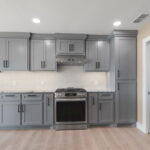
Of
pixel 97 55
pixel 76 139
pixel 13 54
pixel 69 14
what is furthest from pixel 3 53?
pixel 76 139

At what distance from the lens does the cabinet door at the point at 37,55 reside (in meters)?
4.07

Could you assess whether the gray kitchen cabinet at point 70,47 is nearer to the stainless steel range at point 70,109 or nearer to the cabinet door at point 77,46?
the cabinet door at point 77,46

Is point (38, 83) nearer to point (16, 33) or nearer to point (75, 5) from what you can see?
point (16, 33)

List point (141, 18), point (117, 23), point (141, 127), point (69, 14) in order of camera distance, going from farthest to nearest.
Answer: point (141, 127)
point (117, 23)
point (141, 18)
point (69, 14)

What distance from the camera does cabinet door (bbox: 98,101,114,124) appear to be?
12.6 feet

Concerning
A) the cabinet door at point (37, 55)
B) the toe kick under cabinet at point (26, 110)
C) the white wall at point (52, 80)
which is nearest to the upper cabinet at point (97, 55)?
the white wall at point (52, 80)

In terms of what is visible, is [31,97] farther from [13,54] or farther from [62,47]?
[62,47]

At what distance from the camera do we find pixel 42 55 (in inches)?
161

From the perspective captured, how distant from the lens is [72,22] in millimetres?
3232

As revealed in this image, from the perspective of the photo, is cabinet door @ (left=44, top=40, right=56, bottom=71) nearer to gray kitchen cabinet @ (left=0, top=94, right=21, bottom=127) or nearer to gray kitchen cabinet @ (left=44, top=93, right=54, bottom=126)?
gray kitchen cabinet @ (left=44, top=93, right=54, bottom=126)

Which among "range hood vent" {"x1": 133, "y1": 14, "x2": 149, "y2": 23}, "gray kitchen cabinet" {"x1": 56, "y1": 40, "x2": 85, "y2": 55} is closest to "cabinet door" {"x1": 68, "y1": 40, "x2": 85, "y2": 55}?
"gray kitchen cabinet" {"x1": 56, "y1": 40, "x2": 85, "y2": 55}

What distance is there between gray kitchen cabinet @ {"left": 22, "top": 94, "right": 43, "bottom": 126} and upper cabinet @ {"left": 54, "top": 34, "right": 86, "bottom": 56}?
55.0 inches

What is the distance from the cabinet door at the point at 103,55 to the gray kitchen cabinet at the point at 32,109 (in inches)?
76.3

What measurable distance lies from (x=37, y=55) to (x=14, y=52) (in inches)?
24.5
